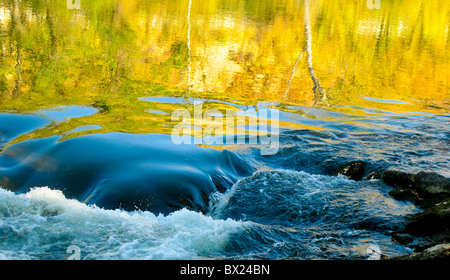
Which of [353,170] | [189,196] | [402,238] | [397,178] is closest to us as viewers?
[402,238]

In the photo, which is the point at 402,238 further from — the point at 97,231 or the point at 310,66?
the point at 310,66

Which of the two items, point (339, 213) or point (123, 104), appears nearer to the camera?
point (339, 213)

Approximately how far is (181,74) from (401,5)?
2044 inches

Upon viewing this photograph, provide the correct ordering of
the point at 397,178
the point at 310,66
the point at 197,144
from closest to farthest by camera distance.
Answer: the point at 397,178, the point at 197,144, the point at 310,66

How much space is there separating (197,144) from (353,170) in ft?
12.3

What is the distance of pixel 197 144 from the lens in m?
11.0

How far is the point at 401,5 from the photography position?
61.2 metres

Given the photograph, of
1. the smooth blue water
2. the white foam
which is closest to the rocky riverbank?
the smooth blue water

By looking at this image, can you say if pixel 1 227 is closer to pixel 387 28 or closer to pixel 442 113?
pixel 442 113

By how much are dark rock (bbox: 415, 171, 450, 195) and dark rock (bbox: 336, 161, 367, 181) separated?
1.40m

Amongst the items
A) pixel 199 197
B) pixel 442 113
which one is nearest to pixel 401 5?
pixel 442 113

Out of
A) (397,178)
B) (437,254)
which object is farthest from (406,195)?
(437,254)

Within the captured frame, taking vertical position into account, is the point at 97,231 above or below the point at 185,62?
below

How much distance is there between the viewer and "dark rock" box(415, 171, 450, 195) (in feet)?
28.7
